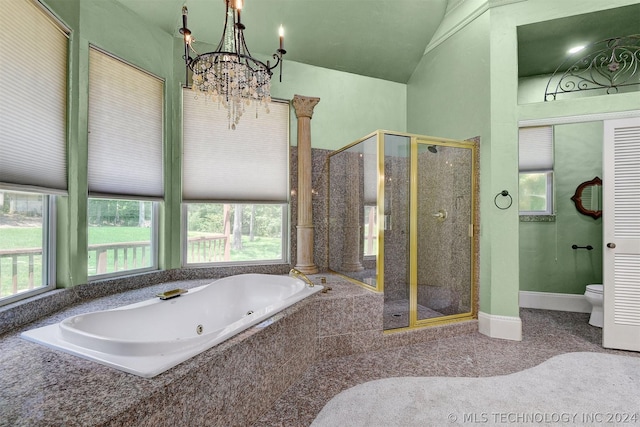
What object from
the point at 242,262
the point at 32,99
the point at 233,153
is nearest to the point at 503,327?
the point at 242,262

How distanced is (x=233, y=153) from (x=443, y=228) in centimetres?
224

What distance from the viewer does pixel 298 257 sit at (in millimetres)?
3125

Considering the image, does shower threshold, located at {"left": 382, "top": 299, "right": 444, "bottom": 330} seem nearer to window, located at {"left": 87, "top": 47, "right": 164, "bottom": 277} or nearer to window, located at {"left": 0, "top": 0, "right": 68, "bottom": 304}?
window, located at {"left": 87, "top": 47, "right": 164, "bottom": 277}

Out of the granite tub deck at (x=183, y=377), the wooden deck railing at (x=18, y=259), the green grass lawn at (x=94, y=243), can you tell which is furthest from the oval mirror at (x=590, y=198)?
the wooden deck railing at (x=18, y=259)

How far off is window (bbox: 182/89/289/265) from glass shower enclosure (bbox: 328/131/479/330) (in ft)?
2.32

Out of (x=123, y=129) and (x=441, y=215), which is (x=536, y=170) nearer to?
(x=441, y=215)

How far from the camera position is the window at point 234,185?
9.58 ft

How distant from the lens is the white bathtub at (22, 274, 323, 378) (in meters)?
1.21

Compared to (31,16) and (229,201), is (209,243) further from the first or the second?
(31,16)

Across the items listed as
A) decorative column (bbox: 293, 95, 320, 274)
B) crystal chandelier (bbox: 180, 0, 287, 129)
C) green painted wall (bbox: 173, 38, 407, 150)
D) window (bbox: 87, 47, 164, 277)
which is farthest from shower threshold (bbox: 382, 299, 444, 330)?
window (bbox: 87, 47, 164, 277)

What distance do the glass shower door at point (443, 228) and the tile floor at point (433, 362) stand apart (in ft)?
1.14

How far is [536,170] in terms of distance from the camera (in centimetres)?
363

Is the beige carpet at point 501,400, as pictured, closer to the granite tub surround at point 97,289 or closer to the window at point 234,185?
the granite tub surround at point 97,289

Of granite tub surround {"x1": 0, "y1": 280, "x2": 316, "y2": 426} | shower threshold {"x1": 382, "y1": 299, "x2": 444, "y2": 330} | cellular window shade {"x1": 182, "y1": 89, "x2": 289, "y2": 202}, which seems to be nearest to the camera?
granite tub surround {"x1": 0, "y1": 280, "x2": 316, "y2": 426}
